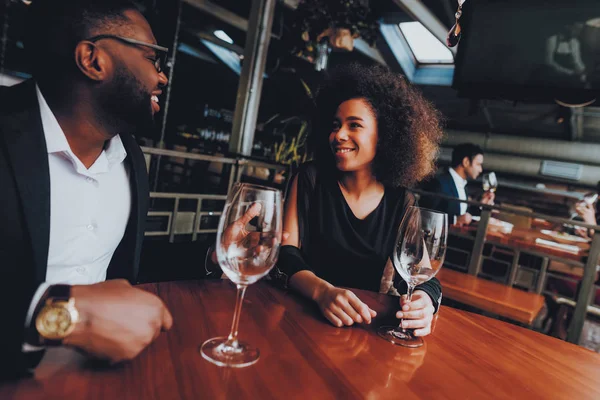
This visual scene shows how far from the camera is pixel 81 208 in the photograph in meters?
1.03

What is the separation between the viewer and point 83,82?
3.30 ft

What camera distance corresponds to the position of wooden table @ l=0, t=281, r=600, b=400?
1.79 feet

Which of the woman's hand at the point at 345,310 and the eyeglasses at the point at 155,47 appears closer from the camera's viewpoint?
the woman's hand at the point at 345,310

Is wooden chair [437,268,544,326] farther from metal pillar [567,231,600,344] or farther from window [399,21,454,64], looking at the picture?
window [399,21,454,64]

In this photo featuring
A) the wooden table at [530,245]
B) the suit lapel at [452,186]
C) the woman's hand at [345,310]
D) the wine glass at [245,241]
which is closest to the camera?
the wine glass at [245,241]

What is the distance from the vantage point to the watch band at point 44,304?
0.54m

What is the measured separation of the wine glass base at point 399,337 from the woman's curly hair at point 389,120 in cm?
95

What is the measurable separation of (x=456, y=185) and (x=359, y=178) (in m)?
2.98

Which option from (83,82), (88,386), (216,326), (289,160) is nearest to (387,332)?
(216,326)

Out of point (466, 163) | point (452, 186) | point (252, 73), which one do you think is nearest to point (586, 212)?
point (466, 163)

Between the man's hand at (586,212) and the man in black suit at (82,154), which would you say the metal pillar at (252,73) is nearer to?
the man in black suit at (82,154)

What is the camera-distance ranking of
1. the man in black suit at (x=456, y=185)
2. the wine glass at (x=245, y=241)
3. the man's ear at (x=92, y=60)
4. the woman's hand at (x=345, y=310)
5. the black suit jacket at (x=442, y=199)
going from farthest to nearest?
the man in black suit at (x=456, y=185) → the black suit jacket at (x=442, y=199) → the man's ear at (x=92, y=60) → the woman's hand at (x=345, y=310) → the wine glass at (x=245, y=241)

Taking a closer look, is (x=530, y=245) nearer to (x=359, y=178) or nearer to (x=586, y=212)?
(x=586, y=212)

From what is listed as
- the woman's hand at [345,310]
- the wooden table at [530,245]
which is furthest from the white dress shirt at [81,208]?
the wooden table at [530,245]
